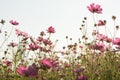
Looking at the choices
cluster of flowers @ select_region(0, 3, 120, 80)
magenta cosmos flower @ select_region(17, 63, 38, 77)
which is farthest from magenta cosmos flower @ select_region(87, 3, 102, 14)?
magenta cosmos flower @ select_region(17, 63, 38, 77)

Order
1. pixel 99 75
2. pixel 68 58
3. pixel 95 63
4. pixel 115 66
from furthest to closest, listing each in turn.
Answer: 1. pixel 68 58
2. pixel 95 63
3. pixel 115 66
4. pixel 99 75

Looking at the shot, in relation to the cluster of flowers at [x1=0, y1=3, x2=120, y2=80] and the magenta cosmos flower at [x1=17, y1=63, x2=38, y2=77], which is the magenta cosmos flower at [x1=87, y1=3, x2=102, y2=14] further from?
the magenta cosmos flower at [x1=17, y1=63, x2=38, y2=77]

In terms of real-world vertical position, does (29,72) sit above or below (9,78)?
above

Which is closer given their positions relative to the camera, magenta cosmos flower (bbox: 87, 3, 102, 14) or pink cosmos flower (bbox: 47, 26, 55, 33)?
magenta cosmos flower (bbox: 87, 3, 102, 14)

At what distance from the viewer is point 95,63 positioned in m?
4.35

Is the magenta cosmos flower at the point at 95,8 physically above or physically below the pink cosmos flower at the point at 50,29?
above

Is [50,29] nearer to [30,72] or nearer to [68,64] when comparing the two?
[68,64]

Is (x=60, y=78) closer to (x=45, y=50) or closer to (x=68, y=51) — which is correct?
(x=45, y=50)

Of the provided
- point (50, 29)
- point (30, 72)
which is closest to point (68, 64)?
point (50, 29)

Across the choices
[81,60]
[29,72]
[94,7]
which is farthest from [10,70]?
[29,72]

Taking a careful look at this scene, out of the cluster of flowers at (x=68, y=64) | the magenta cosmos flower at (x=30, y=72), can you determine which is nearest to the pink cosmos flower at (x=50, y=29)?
the cluster of flowers at (x=68, y=64)

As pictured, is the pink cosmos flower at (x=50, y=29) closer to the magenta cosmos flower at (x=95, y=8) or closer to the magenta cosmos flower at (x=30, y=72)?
the magenta cosmos flower at (x=95, y=8)

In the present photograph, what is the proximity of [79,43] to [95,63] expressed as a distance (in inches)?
92.6

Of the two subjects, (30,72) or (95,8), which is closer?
(30,72)
